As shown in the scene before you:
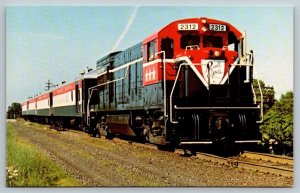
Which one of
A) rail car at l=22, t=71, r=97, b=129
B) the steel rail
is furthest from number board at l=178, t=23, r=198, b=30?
rail car at l=22, t=71, r=97, b=129

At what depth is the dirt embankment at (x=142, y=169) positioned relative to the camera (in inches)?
266

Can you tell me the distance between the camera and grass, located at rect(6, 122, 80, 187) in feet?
23.8

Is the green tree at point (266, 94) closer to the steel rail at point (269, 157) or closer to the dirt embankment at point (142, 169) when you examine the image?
the steel rail at point (269, 157)

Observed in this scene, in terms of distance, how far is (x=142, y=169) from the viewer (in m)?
7.32

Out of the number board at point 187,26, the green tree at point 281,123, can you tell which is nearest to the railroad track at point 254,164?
the green tree at point 281,123

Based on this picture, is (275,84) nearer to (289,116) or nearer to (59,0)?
(289,116)

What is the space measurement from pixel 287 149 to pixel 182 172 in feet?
5.97

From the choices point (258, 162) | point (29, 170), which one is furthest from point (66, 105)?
point (258, 162)

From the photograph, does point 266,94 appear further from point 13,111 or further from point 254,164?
point 13,111

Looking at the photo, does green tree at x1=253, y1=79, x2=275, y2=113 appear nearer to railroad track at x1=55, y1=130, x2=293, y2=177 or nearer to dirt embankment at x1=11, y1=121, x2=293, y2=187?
railroad track at x1=55, y1=130, x2=293, y2=177

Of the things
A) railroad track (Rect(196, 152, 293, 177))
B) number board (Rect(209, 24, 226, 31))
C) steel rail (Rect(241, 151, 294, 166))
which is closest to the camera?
railroad track (Rect(196, 152, 293, 177))

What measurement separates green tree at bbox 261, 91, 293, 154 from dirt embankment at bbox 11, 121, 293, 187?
86cm

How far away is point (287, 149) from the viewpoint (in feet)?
25.1

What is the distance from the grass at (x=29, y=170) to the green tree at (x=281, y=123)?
3.19m
